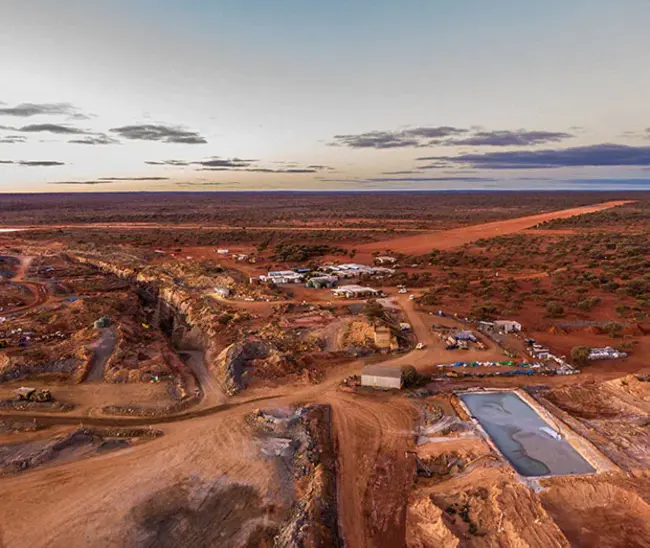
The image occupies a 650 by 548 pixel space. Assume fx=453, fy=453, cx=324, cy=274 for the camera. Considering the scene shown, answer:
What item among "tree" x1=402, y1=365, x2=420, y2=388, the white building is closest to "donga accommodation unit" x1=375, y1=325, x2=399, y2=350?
"tree" x1=402, y1=365, x2=420, y2=388

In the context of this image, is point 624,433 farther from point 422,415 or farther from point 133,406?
point 133,406

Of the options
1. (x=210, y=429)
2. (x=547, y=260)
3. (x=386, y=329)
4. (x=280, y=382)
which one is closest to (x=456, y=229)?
(x=547, y=260)

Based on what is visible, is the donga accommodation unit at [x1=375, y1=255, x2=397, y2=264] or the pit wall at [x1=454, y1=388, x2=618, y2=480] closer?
the pit wall at [x1=454, y1=388, x2=618, y2=480]

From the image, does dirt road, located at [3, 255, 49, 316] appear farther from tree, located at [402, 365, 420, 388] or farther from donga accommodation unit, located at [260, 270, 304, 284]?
tree, located at [402, 365, 420, 388]

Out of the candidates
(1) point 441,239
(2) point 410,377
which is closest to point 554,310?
(2) point 410,377

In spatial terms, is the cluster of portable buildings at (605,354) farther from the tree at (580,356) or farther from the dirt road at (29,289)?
the dirt road at (29,289)

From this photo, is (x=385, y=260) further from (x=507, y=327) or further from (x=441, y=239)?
(x=507, y=327)
